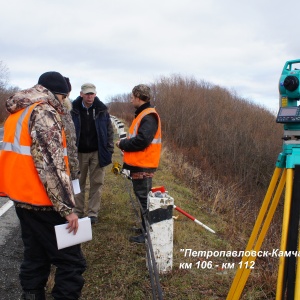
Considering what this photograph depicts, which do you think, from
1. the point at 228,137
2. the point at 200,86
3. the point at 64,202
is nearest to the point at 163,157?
the point at 228,137

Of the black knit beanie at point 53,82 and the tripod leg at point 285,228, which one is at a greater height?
the black knit beanie at point 53,82

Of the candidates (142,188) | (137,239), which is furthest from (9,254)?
(142,188)

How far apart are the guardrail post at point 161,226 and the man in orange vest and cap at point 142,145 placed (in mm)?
707

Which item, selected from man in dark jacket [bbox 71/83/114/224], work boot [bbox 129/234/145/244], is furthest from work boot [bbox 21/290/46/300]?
man in dark jacket [bbox 71/83/114/224]

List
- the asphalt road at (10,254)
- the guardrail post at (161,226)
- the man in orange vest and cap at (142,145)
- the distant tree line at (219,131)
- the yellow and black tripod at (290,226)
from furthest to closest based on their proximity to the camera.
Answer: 1. the distant tree line at (219,131)
2. the man in orange vest and cap at (142,145)
3. the guardrail post at (161,226)
4. the asphalt road at (10,254)
5. the yellow and black tripod at (290,226)

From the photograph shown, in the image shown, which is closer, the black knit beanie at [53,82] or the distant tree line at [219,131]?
the black knit beanie at [53,82]

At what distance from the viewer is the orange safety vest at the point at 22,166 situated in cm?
237

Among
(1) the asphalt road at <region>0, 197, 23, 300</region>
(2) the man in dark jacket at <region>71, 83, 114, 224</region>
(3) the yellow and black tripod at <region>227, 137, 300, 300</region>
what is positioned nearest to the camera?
(3) the yellow and black tripod at <region>227, 137, 300, 300</region>

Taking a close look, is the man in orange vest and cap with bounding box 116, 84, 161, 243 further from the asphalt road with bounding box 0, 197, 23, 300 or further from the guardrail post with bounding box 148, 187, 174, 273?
the asphalt road with bounding box 0, 197, 23, 300

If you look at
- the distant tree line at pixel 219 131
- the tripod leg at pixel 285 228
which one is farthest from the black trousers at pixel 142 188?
the distant tree line at pixel 219 131

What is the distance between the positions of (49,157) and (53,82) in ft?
2.22

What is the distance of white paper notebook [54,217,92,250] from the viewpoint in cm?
239

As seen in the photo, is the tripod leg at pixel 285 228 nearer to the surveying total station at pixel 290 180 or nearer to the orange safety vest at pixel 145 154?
the surveying total station at pixel 290 180

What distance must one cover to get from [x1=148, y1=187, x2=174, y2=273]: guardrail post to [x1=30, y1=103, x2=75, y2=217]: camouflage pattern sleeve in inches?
47.9
